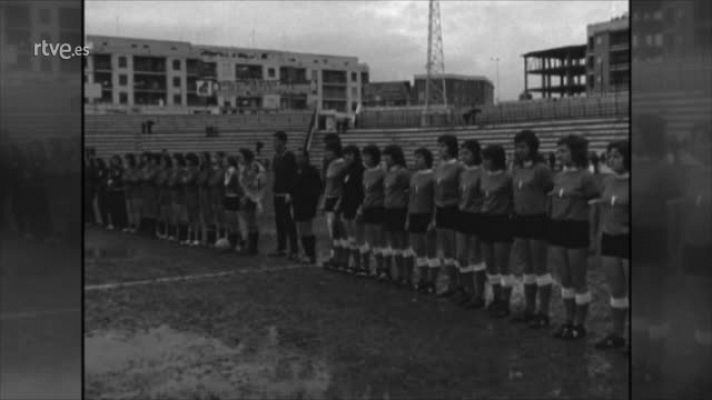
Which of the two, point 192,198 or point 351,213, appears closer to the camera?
point 351,213

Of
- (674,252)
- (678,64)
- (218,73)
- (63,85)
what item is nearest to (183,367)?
(218,73)

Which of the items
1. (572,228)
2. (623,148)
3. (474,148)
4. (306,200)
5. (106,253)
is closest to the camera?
(623,148)

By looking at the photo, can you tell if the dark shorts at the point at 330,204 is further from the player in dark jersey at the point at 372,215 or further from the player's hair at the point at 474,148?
the player's hair at the point at 474,148

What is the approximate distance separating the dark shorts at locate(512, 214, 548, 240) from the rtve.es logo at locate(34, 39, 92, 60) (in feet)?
6.84

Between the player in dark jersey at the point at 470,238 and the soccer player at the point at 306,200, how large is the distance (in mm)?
688

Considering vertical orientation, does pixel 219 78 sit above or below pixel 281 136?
above

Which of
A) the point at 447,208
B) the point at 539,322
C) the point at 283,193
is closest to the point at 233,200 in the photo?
the point at 283,193

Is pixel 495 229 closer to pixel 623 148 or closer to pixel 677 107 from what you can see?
pixel 623 148

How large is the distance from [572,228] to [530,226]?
0.18 m

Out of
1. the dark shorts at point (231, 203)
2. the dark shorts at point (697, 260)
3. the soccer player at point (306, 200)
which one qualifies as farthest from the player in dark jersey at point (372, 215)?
the dark shorts at point (697, 260)

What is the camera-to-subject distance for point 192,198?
3.88m

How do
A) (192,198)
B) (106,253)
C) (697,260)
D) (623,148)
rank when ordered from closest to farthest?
(697,260) → (623,148) → (106,253) → (192,198)

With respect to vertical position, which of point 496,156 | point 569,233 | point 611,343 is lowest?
point 611,343

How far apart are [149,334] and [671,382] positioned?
2202mm
